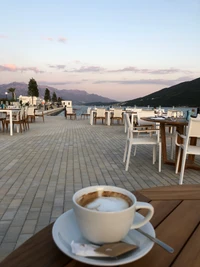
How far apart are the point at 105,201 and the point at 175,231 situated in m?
0.23

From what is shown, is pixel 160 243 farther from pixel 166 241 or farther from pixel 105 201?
pixel 105 201

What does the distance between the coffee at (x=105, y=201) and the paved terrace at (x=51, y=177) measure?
134 cm

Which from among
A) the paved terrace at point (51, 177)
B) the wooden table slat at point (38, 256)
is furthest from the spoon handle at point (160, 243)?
the paved terrace at point (51, 177)

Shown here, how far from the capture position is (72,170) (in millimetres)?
3707

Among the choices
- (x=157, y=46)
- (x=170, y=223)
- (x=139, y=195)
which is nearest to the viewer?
(x=170, y=223)

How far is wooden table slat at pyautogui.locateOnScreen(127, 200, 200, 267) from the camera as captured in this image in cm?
50

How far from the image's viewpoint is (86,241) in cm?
53

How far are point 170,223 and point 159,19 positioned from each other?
1152 centimetres

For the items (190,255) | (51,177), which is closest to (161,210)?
(190,255)

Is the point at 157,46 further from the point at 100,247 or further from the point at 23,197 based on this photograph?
the point at 100,247

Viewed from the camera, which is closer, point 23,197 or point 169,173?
point 23,197

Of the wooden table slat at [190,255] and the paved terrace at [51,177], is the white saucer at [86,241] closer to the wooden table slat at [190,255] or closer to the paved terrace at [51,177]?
the wooden table slat at [190,255]

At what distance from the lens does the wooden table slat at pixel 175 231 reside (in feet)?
1.63

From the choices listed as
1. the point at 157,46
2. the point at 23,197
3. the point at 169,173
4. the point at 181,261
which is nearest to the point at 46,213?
the point at 23,197
